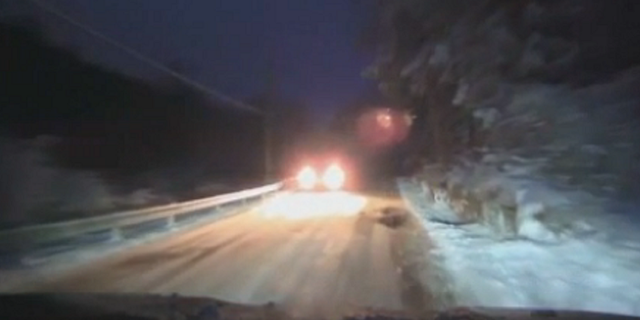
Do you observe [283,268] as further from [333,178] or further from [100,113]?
[333,178]

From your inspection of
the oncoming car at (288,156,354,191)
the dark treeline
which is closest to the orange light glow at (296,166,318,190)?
the oncoming car at (288,156,354,191)

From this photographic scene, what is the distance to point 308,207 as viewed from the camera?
28578 millimetres

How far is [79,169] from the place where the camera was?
24.6 meters

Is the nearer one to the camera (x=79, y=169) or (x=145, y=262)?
(x=145, y=262)

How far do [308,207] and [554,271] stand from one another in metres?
18.0

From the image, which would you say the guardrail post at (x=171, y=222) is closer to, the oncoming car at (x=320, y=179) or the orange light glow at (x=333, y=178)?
the oncoming car at (x=320, y=179)

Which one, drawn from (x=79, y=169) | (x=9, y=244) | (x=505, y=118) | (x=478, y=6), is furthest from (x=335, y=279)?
(x=79, y=169)

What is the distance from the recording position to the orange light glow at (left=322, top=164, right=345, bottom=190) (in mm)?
46250

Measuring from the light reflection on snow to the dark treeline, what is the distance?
22.8 feet

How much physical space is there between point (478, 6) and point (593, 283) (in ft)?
29.4

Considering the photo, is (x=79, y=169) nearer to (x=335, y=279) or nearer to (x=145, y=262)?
(x=145, y=262)

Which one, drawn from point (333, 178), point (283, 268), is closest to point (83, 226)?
point (283, 268)

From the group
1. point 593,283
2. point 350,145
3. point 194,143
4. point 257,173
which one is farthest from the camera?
point 350,145

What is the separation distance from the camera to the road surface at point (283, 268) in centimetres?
932
